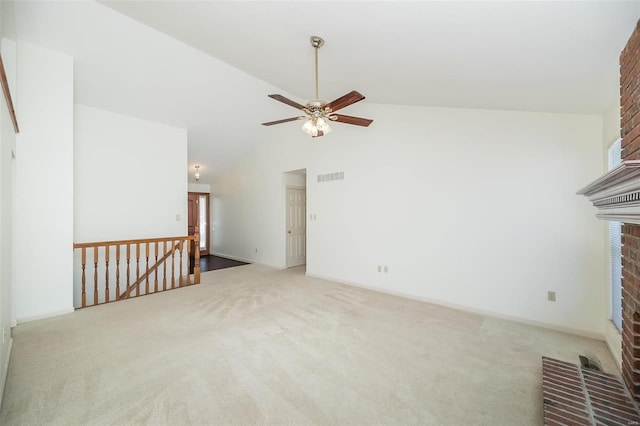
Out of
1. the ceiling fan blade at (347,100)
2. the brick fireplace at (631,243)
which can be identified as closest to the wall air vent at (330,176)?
the ceiling fan blade at (347,100)

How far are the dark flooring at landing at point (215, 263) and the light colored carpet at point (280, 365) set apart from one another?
2.95 metres

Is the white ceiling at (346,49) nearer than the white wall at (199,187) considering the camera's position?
Yes

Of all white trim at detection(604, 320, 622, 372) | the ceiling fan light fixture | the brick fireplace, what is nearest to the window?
white trim at detection(604, 320, 622, 372)

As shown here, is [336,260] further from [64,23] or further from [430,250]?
[64,23]

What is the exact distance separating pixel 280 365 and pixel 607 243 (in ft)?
11.8

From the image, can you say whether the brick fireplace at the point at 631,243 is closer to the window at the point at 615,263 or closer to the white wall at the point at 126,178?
the window at the point at 615,263

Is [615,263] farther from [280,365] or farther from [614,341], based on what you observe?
[280,365]

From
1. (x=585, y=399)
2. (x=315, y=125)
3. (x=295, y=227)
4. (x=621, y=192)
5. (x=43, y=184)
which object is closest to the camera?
(x=621, y=192)

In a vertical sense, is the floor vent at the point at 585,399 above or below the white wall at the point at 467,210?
below

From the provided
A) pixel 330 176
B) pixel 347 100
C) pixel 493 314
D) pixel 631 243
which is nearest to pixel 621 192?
pixel 631 243

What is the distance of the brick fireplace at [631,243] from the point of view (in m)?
1.66

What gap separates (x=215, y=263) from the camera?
7.54 meters

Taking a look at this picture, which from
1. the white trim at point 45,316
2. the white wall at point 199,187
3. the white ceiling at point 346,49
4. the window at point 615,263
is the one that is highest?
the white ceiling at point 346,49

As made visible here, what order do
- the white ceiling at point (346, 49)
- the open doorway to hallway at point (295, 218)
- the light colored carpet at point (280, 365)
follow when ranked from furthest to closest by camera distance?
the open doorway to hallway at point (295, 218) < the light colored carpet at point (280, 365) < the white ceiling at point (346, 49)
